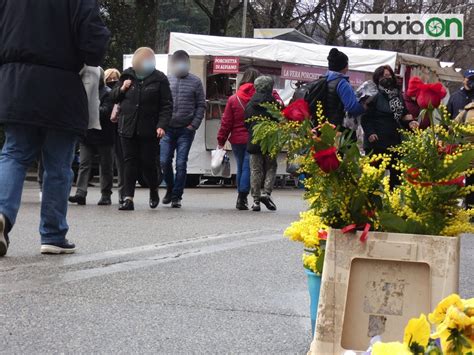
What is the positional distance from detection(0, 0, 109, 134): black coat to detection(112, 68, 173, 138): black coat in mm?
4676

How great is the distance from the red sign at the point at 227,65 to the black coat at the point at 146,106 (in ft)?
25.1

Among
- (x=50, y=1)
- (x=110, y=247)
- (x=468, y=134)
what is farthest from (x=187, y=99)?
(x=468, y=134)

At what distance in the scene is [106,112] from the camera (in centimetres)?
1259


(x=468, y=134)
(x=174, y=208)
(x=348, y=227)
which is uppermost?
(x=468, y=134)

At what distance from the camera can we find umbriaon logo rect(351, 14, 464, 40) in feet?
102

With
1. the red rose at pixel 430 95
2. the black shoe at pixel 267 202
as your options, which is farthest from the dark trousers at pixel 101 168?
the red rose at pixel 430 95

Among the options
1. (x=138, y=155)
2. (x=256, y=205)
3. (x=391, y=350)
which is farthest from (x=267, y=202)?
(x=391, y=350)

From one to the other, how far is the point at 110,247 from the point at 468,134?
14.1 feet

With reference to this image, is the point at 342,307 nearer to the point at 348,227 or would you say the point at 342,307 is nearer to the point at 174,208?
the point at 348,227

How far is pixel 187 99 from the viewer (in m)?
12.4

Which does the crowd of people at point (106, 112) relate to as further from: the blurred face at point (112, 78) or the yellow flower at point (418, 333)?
the yellow flower at point (418, 333)

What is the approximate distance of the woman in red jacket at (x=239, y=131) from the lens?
12.5 metres

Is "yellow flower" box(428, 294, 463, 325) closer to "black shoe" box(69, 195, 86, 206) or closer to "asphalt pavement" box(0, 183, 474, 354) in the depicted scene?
"asphalt pavement" box(0, 183, 474, 354)

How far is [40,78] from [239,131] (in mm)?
6247
